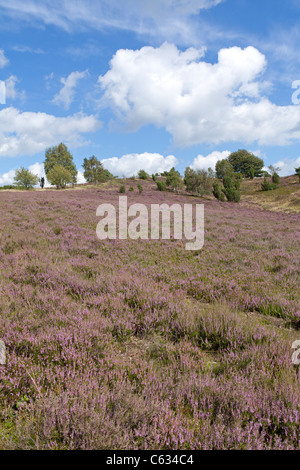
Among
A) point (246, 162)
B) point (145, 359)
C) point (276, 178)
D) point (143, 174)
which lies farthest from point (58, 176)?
point (246, 162)

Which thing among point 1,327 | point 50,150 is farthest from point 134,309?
point 50,150

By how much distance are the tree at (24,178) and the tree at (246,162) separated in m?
73.1

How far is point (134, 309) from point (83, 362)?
5.02ft

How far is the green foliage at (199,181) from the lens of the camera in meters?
49.1

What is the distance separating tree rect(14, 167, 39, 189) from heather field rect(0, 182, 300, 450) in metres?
67.4

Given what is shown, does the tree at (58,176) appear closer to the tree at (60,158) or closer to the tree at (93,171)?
the tree at (93,171)

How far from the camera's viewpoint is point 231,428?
184 cm

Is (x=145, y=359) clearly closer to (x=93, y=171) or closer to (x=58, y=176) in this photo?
(x=58, y=176)

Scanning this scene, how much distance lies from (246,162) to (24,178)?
255 feet

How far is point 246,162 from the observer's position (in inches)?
3595

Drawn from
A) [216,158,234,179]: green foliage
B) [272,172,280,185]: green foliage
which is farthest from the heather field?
[216,158,234,179]: green foliage

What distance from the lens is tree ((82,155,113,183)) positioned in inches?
2736
